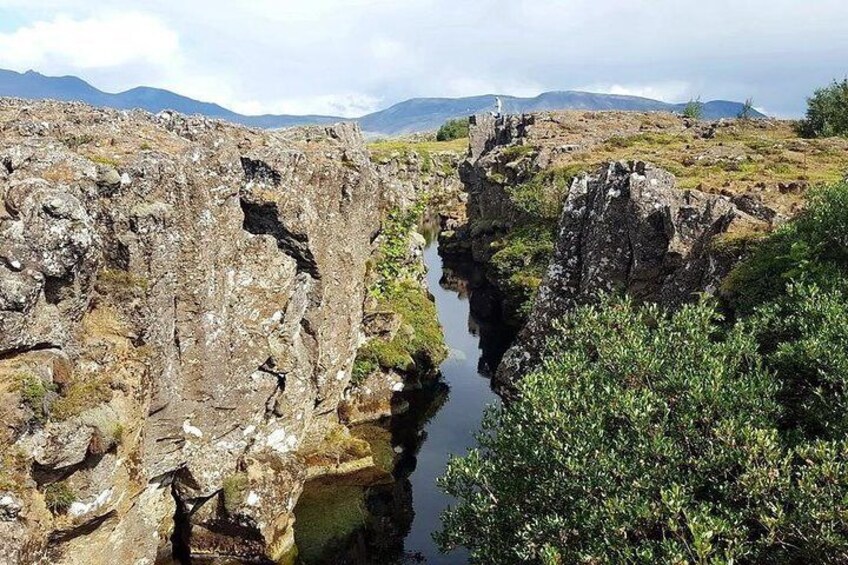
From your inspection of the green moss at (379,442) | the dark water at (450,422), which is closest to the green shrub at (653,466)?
the dark water at (450,422)

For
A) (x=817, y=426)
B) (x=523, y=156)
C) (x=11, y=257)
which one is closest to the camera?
(x=817, y=426)

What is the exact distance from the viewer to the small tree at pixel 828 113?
91.9 m

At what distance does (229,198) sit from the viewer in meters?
29.4

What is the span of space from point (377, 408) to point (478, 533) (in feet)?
85.5

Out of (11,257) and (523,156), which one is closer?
(11,257)

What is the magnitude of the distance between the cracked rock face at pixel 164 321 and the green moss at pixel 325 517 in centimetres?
143

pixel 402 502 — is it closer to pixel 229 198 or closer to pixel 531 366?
pixel 531 366

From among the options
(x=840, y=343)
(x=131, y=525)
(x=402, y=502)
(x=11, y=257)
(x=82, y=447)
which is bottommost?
(x=402, y=502)

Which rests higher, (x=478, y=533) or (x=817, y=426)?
(x=817, y=426)

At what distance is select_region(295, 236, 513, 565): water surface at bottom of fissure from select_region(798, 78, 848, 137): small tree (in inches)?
2454

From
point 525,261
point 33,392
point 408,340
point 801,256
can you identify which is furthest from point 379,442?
point 801,256

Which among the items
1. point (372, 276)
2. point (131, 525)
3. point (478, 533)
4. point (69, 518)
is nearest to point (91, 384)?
point (69, 518)

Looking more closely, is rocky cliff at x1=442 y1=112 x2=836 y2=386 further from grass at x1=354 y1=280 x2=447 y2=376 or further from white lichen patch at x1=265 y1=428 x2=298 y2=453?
white lichen patch at x1=265 y1=428 x2=298 y2=453

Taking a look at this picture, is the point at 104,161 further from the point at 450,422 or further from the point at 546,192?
the point at 546,192
